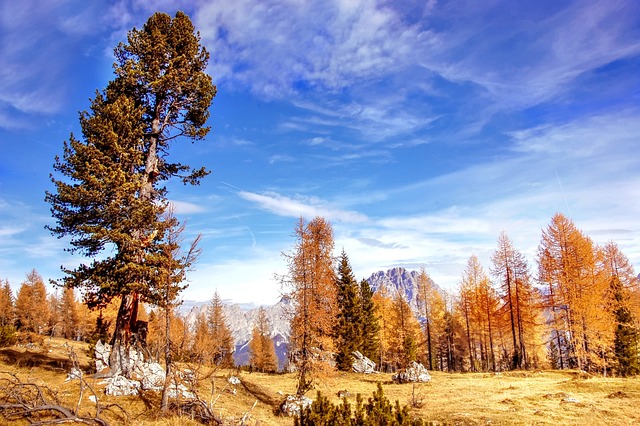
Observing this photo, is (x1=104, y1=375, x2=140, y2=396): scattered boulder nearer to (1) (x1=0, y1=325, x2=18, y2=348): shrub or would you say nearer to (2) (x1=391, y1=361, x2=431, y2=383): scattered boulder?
(1) (x1=0, y1=325, x2=18, y2=348): shrub

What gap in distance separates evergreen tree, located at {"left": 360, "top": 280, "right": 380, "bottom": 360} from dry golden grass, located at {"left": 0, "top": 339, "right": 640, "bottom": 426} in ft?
43.8

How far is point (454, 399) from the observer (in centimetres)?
2414

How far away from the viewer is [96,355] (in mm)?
19531

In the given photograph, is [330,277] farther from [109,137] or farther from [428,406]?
[109,137]

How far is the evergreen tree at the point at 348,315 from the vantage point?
39.9 meters

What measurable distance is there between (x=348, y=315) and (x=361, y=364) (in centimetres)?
563

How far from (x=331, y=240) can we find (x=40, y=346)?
96.8 ft

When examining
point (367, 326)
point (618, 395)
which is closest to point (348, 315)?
point (367, 326)

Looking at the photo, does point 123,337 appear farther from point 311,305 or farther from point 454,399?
point 454,399

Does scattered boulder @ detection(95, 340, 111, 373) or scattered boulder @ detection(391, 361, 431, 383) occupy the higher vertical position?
scattered boulder @ detection(95, 340, 111, 373)

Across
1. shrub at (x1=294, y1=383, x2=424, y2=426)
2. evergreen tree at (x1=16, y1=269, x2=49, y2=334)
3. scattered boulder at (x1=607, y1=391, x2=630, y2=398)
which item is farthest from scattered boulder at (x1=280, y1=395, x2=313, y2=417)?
evergreen tree at (x1=16, y1=269, x2=49, y2=334)

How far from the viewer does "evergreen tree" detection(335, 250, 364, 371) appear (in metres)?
39.9

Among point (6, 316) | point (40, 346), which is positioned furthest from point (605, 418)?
point (6, 316)

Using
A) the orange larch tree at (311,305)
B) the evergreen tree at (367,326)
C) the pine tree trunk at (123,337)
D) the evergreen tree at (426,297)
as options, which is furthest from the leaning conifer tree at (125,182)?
the evergreen tree at (426,297)
